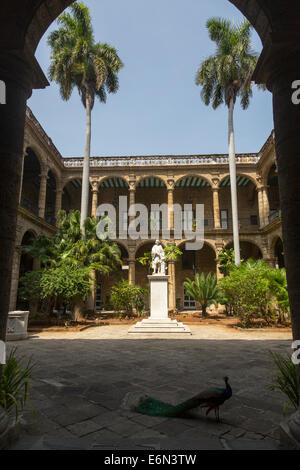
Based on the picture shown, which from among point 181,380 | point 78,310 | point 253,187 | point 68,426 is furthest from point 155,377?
point 253,187

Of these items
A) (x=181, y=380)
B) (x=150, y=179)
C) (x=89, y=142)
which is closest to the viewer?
(x=181, y=380)

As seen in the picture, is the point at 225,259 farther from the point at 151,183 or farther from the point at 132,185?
the point at 151,183

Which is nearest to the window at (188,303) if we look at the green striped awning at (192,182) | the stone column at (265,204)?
the stone column at (265,204)

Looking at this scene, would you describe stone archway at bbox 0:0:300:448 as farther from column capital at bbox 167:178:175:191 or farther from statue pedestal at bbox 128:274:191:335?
column capital at bbox 167:178:175:191

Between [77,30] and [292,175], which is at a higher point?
[77,30]

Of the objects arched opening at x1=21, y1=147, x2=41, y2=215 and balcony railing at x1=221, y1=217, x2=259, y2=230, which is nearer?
arched opening at x1=21, y1=147, x2=41, y2=215

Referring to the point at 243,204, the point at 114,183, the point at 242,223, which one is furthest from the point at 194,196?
the point at 114,183

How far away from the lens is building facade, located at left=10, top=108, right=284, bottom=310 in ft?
59.3

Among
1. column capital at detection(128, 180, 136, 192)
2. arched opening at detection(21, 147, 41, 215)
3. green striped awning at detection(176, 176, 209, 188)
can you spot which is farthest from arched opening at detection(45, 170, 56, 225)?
green striped awning at detection(176, 176, 209, 188)

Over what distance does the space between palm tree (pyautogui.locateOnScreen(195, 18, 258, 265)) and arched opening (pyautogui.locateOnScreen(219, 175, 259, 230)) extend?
20.8ft

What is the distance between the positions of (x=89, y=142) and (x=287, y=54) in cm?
1509

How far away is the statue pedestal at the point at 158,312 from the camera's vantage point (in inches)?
403

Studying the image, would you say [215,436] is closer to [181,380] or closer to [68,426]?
[68,426]

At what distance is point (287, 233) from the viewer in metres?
2.35
